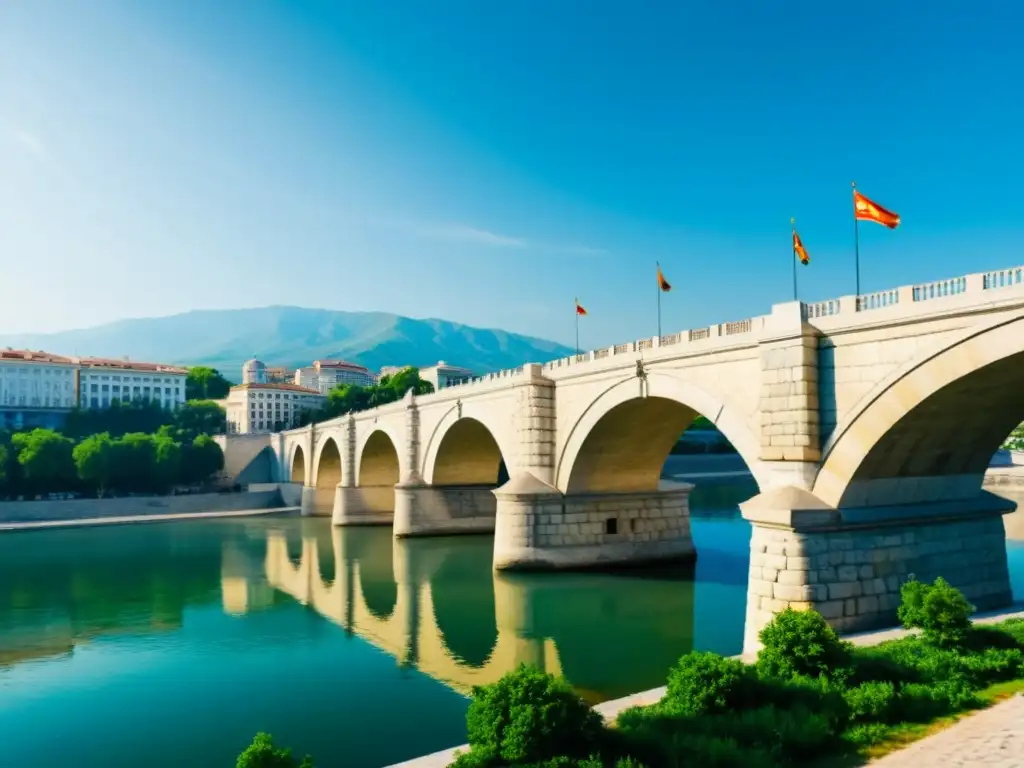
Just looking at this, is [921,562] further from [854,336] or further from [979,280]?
[979,280]

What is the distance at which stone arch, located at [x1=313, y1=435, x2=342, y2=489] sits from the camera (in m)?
68.1

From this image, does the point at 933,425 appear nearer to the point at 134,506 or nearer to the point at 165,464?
the point at 134,506

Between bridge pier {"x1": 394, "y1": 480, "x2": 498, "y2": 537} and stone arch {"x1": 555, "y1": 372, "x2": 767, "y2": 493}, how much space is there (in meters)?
16.6

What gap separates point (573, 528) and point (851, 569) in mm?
15037

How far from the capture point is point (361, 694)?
17891 millimetres

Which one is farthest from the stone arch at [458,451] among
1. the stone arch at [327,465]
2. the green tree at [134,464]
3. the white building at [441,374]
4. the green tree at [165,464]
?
the white building at [441,374]

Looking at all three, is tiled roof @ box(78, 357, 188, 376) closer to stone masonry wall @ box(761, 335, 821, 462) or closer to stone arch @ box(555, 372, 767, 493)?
stone arch @ box(555, 372, 767, 493)

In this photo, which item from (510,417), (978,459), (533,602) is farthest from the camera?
(510,417)

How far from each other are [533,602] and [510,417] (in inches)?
403

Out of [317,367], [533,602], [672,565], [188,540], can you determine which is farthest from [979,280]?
[317,367]

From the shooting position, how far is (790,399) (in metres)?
18.5

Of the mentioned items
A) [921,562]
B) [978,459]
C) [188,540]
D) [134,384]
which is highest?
[134,384]

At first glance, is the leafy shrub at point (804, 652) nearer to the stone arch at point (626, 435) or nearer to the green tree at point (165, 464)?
the stone arch at point (626, 435)

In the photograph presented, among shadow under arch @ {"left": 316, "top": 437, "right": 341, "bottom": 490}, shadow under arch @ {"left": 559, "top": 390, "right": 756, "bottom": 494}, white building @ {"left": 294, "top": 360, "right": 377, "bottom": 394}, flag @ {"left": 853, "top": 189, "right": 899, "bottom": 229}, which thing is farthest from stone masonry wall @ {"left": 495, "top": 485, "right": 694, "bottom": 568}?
white building @ {"left": 294, "top": 360, "right": 377, "bottom": 394}
